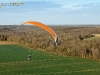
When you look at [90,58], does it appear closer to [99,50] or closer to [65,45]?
[99,50]

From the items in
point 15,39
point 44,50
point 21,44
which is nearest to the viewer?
point 44,50

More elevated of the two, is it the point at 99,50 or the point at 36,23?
the point at 36,23

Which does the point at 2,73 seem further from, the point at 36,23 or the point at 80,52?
the point at 80,52

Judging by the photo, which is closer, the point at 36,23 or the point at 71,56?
the point at 36,23

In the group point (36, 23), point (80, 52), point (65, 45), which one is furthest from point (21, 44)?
point (36, 23)

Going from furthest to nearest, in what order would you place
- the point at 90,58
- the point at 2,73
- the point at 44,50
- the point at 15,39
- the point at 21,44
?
the point at 15,39 < the point at 21,44 < the point at 44,50 < the point at 90,58 < the point at 2,73

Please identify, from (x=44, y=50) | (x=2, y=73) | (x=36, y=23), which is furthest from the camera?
(x=44, y=50)

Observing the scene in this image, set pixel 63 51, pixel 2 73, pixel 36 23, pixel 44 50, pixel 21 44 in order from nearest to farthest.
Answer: pixel 36 23 < pixel 2 73 < pixel 63 51 < pixel 44 50 < pixel 21 44

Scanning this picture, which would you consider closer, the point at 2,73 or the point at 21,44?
the point at 2,73

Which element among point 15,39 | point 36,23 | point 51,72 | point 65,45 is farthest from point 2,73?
point 15,39
